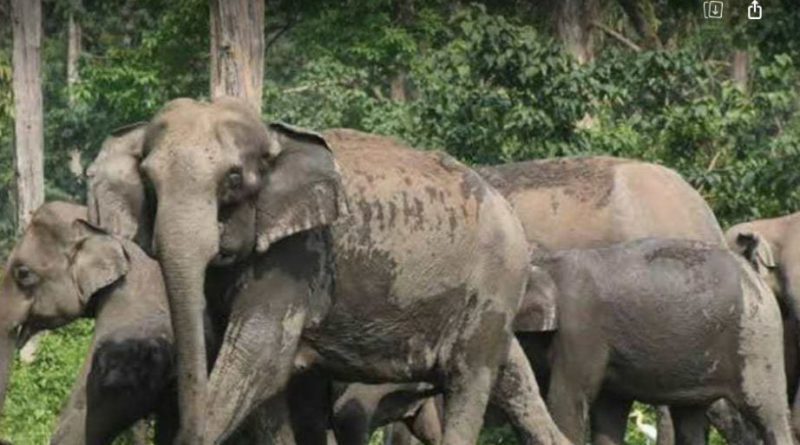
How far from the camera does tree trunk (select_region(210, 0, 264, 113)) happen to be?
17.6 m

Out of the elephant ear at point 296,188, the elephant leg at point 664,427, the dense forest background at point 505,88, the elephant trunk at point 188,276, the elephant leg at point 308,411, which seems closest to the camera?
the elephant trunk at point 188,276

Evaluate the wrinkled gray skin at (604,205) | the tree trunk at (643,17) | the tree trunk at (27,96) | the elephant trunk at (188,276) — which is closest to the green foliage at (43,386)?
the tree trunk at (27,96)

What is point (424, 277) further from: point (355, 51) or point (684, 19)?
point (684, 19)

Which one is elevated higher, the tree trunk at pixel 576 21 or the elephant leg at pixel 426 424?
the tree trunk at pixel 576 21

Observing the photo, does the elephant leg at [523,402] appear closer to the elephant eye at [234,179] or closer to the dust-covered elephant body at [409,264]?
the dust-covered elephant body at [409,264]

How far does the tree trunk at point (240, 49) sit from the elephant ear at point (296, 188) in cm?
789

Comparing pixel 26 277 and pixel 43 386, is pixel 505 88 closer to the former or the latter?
pixel 43 386

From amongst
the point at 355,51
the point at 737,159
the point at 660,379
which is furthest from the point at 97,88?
the point at 660,379

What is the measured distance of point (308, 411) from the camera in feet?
35.9

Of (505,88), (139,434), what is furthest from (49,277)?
(505,88)

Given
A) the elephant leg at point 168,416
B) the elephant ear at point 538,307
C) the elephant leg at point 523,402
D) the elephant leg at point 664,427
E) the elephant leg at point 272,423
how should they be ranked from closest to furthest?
the elephant leg at point 272,423 → the elephant leg at point 168,416 → the elephant leg at point 523,402 → the elephant ear at point 538,307 → the elephant leg at point 664,427

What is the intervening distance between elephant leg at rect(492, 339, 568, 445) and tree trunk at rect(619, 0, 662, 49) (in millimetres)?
15809

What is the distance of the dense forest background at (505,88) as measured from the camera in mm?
17344

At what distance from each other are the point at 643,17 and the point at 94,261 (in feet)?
58.4
